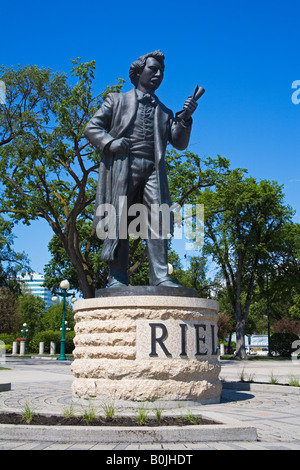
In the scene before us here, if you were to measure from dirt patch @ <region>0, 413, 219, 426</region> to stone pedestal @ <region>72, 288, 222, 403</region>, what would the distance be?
→ 138cm

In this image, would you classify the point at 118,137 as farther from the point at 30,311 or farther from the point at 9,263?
the point at 30,311

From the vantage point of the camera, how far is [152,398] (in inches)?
245

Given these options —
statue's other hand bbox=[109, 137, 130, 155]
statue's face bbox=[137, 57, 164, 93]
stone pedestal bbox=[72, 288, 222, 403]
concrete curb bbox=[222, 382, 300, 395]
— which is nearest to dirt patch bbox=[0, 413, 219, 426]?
stone pedestal bbox=[72, 288, 222, 403]

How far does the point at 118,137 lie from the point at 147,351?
3365mm

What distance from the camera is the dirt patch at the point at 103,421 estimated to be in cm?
460

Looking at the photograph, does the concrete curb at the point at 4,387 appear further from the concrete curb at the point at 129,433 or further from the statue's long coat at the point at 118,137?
the concrete curb at the point at 129,433

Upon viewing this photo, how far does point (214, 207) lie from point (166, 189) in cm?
2417

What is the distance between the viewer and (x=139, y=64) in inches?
316

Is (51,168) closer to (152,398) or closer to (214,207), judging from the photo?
(214,207)

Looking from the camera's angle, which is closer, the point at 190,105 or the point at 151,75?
the point at 190,105

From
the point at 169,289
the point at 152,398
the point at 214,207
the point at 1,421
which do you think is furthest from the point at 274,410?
the point at 214,207

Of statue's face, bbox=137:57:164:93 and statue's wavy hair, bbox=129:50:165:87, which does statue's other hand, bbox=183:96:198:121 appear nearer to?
statue's face, bbox=137:57:164:93

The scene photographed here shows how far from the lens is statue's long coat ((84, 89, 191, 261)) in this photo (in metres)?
7.61

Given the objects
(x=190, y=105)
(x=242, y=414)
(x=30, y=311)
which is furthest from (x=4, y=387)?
(x=30, y=311)
